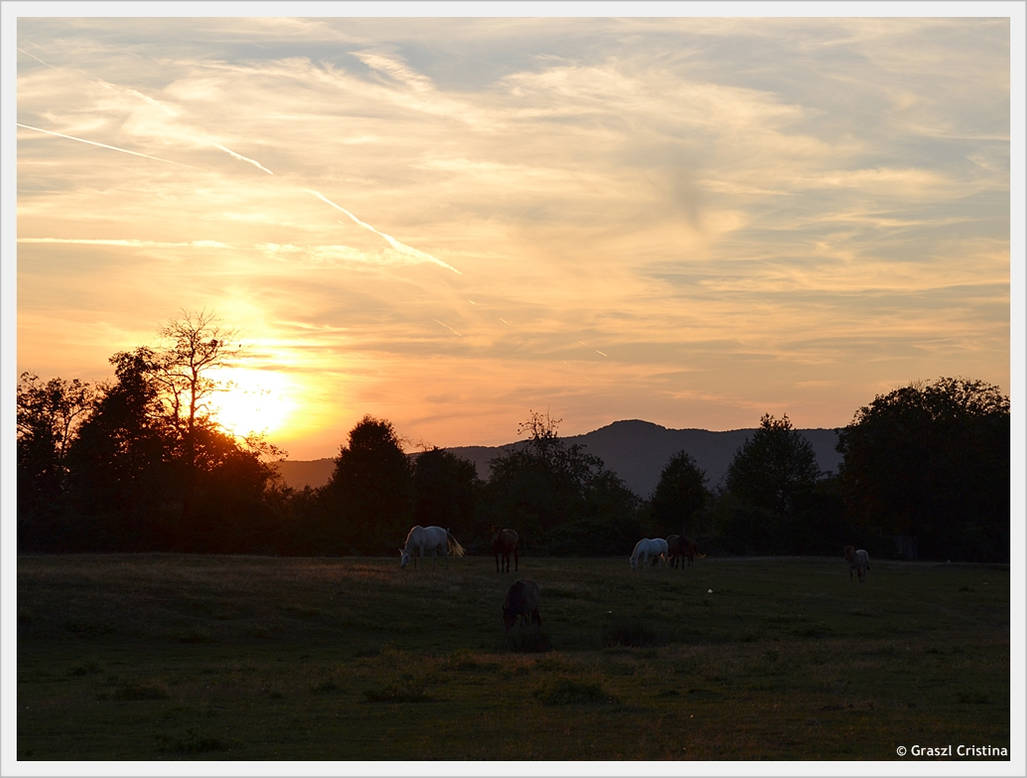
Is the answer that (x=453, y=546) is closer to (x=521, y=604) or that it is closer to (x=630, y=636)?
(x=521, y=604)

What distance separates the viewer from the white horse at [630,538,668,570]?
60156 mm

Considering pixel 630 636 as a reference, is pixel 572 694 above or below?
above

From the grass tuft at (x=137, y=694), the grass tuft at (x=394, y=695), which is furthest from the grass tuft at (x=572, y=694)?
the grass tuft at (x=137, y=694)

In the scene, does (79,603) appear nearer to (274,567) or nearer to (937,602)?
(274,567)

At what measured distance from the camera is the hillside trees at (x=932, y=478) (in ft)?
296

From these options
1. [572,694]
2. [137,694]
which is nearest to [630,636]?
[572,694]

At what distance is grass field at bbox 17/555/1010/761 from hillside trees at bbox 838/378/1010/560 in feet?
122

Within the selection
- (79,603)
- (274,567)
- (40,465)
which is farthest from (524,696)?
(40,465)

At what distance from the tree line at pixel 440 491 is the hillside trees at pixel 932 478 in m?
0.13

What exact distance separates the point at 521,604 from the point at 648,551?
26308 mm

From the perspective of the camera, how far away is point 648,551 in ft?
200

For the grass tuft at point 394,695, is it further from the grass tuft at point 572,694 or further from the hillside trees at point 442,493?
the hillside trees at point 442,493

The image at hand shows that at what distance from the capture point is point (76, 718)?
1920 centimetres

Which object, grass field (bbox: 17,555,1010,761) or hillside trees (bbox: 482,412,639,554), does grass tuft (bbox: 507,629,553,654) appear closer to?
grass field (bbox: 17,555,1010,761)
